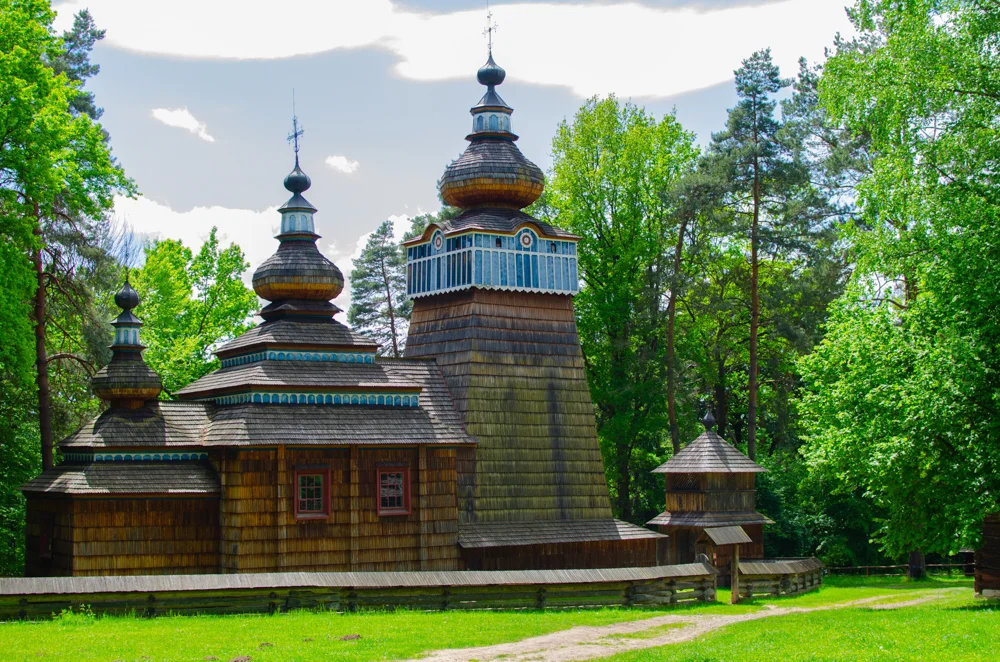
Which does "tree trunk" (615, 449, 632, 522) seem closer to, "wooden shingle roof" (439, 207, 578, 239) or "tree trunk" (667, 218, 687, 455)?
"tree trunk" (667, 218, 687, 455)

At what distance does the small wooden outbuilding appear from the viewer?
3328 cm

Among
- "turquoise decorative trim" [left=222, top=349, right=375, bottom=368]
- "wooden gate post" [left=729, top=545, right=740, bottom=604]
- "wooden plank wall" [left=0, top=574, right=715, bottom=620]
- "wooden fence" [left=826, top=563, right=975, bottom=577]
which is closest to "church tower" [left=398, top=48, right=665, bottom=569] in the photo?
"turquoise decorative trim" [left=222, top=349, right=375, bottom=368]

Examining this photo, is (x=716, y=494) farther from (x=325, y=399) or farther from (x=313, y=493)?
(x=313, y=493)

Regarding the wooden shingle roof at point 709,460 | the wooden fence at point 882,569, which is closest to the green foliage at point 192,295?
the wooden shingle roof at point 709,460

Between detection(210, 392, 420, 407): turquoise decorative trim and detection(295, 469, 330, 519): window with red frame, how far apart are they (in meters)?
1.72

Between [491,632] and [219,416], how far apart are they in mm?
9873

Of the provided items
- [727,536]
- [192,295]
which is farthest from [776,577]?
[192,295]

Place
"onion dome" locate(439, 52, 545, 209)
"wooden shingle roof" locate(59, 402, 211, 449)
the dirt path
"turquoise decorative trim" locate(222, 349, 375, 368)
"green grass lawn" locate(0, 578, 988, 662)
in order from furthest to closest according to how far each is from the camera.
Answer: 1. "onion dome" locate(439, 52, 545, 209)
2. "turquoise decorative trim" locate(222, 349, 375, 368)
3. "wooden shingle roof" locate(59, 402, 211, 449)
4. the dirt path
5. "green grass lawn" locate(0, 578, 988, 662)

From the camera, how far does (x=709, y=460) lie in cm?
3366

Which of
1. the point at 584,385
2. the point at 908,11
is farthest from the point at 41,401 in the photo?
the point at 908,11

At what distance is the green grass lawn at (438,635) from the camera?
17281 mm

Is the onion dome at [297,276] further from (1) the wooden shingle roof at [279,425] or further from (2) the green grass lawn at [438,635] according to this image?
(2) the green grass lawn at [438,635]

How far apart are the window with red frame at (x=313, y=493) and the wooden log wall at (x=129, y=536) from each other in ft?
6.19

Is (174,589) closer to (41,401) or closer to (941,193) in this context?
(41,401)
